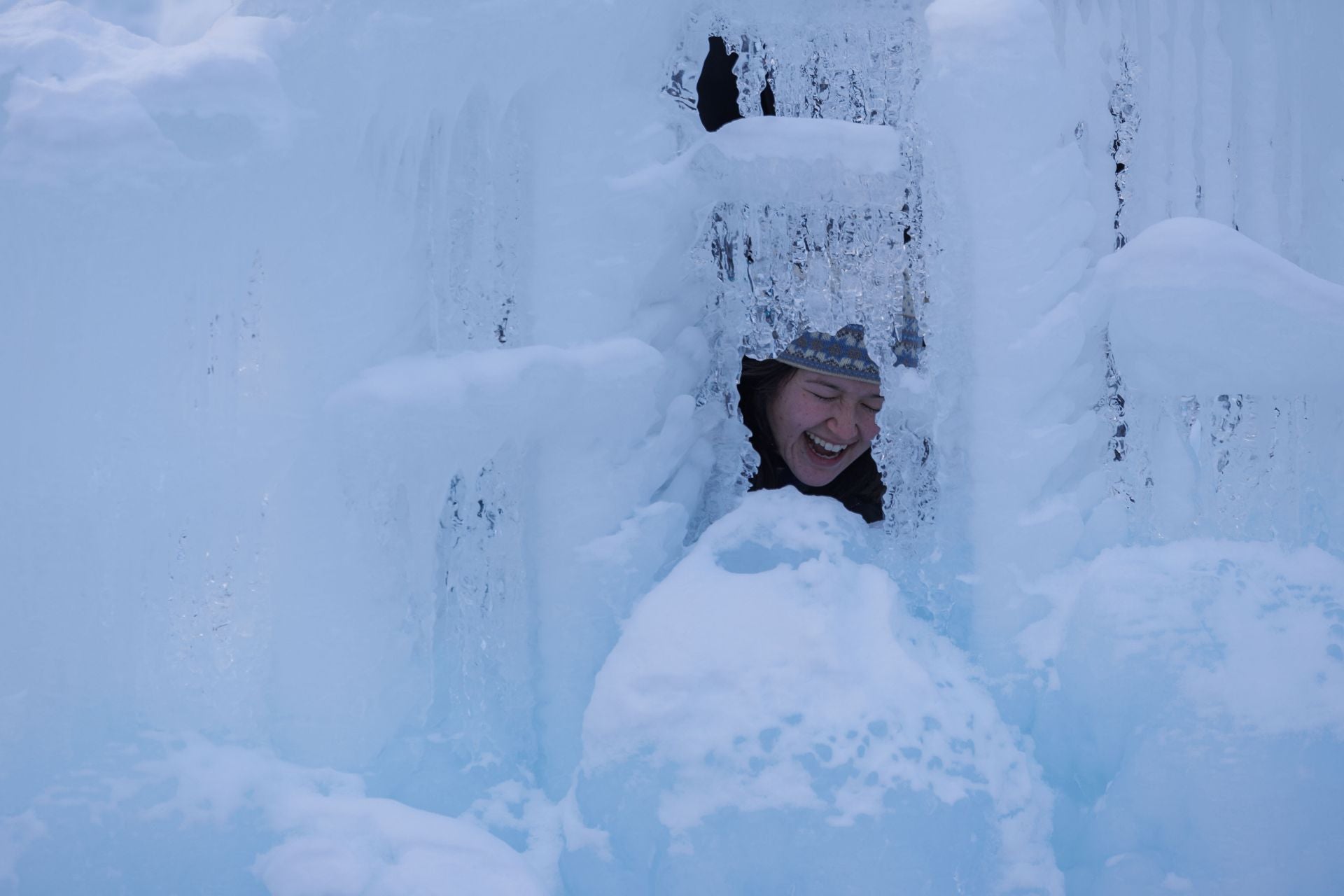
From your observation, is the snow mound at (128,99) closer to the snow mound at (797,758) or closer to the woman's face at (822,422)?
the snow mound at (797,758)

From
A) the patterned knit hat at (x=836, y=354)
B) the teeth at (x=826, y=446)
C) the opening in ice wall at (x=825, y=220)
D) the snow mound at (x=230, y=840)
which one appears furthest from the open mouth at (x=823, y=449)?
the snow mound at (x=230, y=840)

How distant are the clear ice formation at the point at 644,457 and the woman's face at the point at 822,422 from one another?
45 cm

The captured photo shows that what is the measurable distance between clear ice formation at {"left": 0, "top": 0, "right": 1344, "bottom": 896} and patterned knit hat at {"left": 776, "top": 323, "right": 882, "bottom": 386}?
1.02ft

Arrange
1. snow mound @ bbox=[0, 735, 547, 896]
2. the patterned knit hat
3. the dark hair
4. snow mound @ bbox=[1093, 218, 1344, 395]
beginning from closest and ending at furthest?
snow mound @ bbox=[0, 735, 547, 896] → snow mound @ bbox=[1093, 218, 1344, 395] → the patterned knit hat → the dark hair

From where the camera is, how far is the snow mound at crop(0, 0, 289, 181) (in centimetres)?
108

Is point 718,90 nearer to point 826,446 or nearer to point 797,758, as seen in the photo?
point 826,446

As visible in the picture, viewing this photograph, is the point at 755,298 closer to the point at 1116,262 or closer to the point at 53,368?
the point at 1116,262

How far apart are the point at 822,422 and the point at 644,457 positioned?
63 cm

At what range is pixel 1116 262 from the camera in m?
1.30

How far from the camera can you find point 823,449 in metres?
2.01

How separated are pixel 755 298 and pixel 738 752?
59 cm

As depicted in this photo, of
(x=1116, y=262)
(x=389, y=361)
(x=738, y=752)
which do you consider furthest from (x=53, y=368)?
(x=1116, y=262)

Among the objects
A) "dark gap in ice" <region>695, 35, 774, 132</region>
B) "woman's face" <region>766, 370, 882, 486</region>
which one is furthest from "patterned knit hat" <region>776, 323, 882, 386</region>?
"dark gap in ice" <region>695, 35, 774, 132</region>

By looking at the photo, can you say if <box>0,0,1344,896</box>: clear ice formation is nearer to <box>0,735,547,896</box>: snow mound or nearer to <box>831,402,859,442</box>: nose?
<box>0,735,547,896</box>: snow mound
